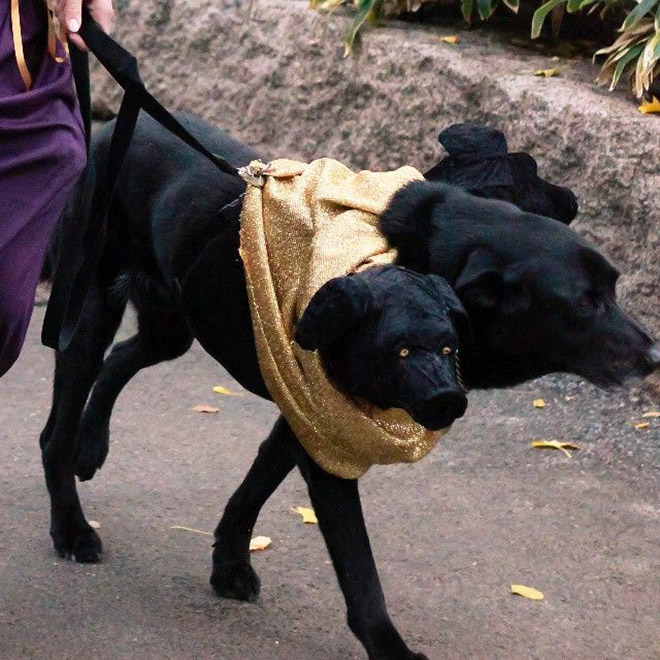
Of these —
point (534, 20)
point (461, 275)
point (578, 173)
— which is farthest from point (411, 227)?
point (534, 20)

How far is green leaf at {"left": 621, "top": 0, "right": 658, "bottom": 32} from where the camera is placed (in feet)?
18.2

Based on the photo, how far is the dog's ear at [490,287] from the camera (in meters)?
2.87

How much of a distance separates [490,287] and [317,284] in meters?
0.38

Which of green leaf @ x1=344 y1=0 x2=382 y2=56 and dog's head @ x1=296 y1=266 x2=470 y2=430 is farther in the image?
green leaf @ x1=344 y1=0 x2=382 y2=56

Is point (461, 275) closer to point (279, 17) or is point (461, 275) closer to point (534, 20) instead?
point (534, 20)

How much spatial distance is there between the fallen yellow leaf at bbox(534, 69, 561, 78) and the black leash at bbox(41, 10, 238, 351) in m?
2.74

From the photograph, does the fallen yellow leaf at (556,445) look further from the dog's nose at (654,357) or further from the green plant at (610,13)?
the dog's nose at (654,357)

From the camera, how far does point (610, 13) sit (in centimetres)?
613

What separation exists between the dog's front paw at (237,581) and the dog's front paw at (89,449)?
2.48 ft

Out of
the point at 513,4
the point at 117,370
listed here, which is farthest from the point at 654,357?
the point at 513,4

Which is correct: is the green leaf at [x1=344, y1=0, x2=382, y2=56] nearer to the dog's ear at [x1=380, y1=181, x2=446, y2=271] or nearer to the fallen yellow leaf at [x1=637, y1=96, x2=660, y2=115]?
the fallen yellow leaf at [x1=637, y1=96, x2=660, y2=115]

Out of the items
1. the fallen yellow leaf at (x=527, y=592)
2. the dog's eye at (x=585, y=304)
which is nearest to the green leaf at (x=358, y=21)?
the fallen yellow leaf at (x=527, y=592)

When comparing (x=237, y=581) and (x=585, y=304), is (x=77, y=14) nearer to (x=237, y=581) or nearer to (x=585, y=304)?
(x=585, y=304)

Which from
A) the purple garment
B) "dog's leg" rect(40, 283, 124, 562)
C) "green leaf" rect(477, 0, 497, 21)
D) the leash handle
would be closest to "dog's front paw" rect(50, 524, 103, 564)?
"dog's leg" rect(40, 283, 124, 562)
